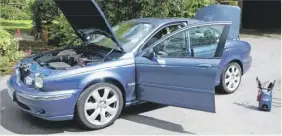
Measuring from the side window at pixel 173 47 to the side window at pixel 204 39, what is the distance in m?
0.16

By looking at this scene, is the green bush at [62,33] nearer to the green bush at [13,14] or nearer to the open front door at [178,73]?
the open front door at [178,73]

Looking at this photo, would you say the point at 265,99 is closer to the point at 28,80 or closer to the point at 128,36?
the point at 128,36

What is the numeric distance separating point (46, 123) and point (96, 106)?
810mm

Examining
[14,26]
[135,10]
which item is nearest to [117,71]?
[135,10]

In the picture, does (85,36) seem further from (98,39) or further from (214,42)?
(214,42)

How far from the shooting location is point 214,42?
18.4ft

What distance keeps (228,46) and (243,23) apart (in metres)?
14.1

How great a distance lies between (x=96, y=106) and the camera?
475cm

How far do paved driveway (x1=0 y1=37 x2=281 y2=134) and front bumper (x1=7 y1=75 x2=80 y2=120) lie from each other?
0.33 m

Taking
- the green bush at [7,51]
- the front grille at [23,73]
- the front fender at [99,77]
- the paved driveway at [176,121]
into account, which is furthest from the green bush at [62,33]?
the front fender at [99,77]

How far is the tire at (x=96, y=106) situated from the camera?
4.62 metres

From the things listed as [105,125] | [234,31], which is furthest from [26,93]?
[234,31]

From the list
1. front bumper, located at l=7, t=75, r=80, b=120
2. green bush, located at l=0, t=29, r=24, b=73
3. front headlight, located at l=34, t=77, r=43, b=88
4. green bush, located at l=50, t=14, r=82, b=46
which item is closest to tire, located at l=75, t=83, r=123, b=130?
front bumper, located at l=7, t=75, r=80, b=120

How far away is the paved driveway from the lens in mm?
4832
